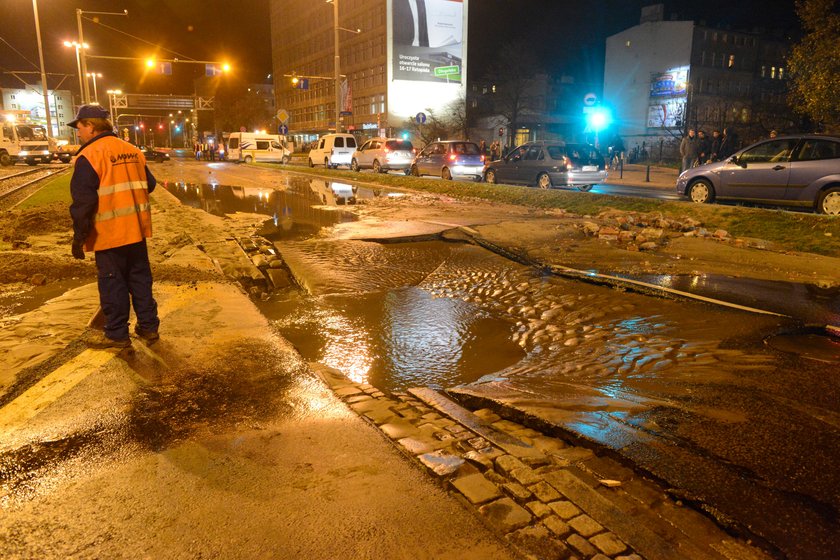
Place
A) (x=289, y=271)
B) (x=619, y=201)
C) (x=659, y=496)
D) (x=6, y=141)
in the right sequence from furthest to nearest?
(x=6, y=141) → (x=619, y=201) → (x=289, y=271) → (x=659, y=496)

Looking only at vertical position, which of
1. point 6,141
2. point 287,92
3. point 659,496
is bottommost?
point 659,496

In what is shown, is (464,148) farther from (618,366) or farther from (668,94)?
(668,94)

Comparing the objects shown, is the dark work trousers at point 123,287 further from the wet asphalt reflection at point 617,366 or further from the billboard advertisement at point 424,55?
the billboard advertisement at point 424,55

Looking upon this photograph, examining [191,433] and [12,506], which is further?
[191,433]

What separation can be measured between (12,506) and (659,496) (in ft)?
9.31

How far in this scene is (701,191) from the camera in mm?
13422

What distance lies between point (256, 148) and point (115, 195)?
39829mm

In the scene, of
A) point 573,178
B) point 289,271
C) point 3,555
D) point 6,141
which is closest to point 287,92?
point 6,141

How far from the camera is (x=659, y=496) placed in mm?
2748

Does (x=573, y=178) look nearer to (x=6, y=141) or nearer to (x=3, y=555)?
(x=3, y=555)

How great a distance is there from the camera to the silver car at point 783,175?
10.9 metres

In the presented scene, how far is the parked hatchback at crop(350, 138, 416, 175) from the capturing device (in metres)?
27.8

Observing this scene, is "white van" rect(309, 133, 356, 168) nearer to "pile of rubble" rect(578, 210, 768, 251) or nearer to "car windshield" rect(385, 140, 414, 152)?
"car windshield" rect(385, 140, 414, 152)

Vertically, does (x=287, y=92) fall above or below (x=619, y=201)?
above
